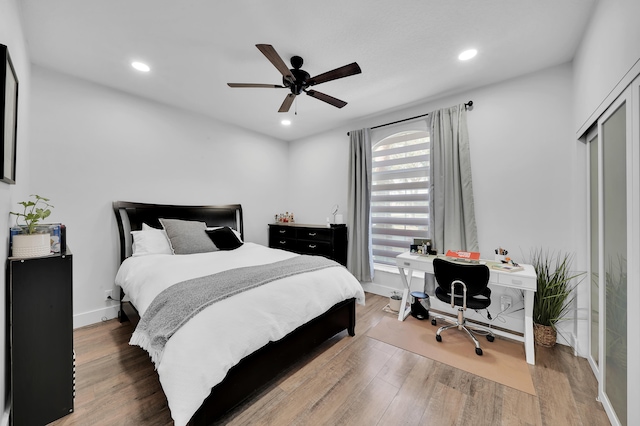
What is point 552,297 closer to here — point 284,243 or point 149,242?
point 284,243

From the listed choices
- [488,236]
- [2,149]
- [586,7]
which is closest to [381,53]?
[586,7]

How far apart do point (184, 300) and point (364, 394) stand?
1.41 m

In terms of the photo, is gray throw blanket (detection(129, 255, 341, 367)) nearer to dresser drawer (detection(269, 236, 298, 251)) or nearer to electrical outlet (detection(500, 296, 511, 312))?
dresser drawer (detection(269, 236, 298, 251))

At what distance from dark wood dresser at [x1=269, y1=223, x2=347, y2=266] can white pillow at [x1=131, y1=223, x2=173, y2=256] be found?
189 cm

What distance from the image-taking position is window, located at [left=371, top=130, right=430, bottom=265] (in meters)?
3.45

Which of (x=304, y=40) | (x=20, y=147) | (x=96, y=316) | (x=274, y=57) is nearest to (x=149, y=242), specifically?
(x=96, y=316)

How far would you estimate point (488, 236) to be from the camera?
2.88 meters

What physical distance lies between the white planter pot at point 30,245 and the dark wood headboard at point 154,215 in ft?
5.01

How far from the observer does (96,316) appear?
2844mm

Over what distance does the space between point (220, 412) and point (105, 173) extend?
290 centimetres

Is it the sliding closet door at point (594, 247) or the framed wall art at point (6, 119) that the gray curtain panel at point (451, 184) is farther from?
the framed wall art at point (6, 119)

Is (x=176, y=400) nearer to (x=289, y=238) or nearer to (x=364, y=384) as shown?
(x=364, y=384)

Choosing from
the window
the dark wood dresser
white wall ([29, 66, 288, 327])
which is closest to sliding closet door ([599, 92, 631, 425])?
the window

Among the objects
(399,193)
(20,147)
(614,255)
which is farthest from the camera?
(399,193)
